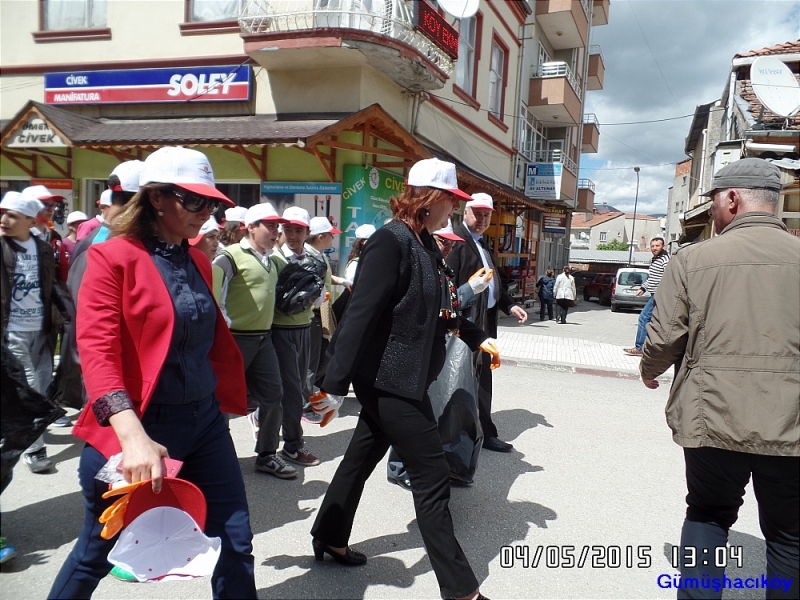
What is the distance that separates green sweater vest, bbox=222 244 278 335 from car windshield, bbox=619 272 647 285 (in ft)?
70.5

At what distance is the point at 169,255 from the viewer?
86.7 inches

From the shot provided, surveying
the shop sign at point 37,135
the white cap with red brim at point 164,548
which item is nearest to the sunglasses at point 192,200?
the white cap with red brim at point 164,548

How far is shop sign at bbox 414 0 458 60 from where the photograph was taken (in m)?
10.8

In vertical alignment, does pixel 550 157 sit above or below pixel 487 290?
above

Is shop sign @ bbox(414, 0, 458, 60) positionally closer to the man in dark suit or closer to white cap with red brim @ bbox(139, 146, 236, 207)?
the man in dark suit

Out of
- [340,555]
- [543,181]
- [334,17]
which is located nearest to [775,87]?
[334,17]

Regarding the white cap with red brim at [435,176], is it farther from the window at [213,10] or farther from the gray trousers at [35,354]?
the window at [213,10]

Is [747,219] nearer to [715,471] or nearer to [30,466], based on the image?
[715,471]

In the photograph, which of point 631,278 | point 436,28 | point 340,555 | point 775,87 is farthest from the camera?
point 631,278

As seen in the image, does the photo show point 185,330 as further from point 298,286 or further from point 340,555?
point 298,286

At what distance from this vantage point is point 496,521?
12.4 ft

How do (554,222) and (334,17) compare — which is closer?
(334,17)

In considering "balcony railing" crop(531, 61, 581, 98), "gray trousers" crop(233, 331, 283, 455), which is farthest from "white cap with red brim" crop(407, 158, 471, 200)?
"balcony railing" crop(531, 61, 581, 98)

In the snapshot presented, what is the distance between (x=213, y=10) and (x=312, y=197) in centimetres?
430
